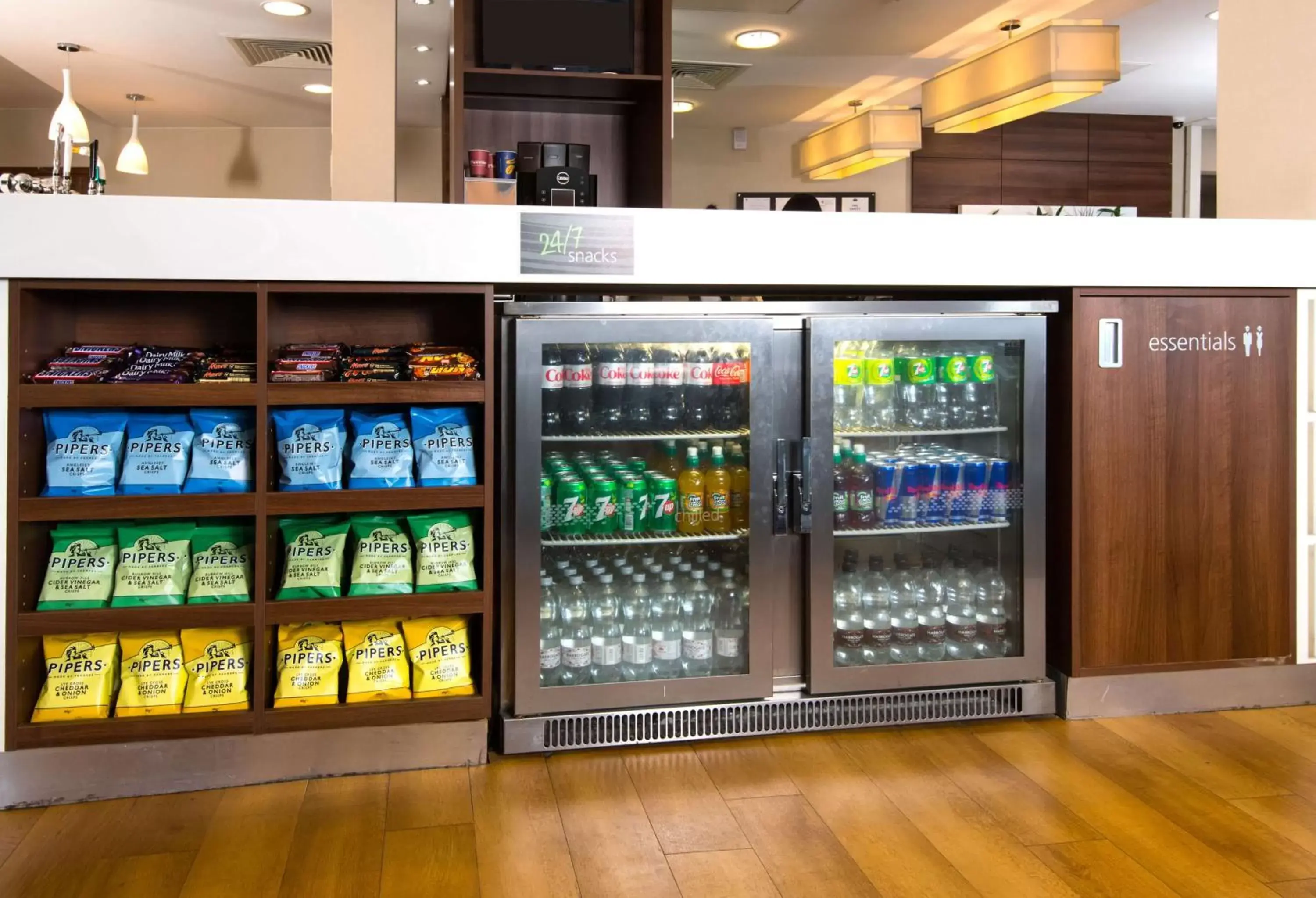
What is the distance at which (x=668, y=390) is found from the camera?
2805 millimetres

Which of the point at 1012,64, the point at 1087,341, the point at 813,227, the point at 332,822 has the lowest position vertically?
the point at 332,822

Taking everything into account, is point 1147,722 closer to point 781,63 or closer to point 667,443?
point 667,443

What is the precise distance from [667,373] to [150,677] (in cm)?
145

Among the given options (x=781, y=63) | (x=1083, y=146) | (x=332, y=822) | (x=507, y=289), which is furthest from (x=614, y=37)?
(x=1083, y=146)

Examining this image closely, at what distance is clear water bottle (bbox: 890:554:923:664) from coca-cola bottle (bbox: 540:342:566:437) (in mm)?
1066

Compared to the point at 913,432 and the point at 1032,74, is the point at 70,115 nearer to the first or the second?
the point at 1032,74

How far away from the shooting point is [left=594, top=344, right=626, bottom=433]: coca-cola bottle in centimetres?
276

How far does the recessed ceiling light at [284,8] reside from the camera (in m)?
5.58

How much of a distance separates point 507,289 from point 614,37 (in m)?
1.18

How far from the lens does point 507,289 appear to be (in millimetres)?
2713

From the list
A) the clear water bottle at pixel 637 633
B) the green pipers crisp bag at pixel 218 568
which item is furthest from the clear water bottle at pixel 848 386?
the green pipers crisp bag at pixel 218 568

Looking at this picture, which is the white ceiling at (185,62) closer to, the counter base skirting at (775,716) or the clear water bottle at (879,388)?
the clear water bottle at (879,388)

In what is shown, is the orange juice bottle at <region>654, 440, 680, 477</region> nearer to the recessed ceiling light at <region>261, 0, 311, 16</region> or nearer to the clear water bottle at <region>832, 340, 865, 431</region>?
the clear water bottle at <region>832, 340, 865, 431</region>

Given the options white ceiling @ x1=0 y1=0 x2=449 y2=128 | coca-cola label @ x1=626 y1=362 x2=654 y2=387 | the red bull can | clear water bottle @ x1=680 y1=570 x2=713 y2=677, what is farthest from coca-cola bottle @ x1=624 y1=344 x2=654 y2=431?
white ceiling @ x1=0 y1=0 x2=449 y2=128
